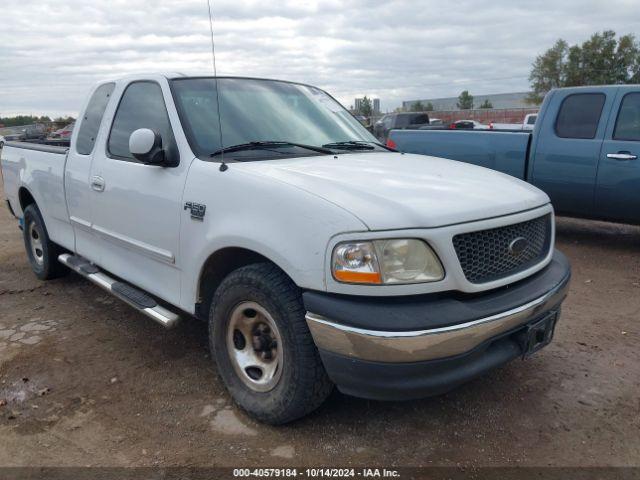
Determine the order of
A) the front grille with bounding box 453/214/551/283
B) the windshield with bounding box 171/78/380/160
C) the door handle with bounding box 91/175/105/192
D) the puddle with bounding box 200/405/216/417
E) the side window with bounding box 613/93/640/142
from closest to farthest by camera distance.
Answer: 1. the front grille with bounding box 453/214/551/283
2. the puddle with bounding box 200/405/216/417
3. the windshield with bounding box 171/78/380/160
4. the door handle with bounding box 91/175/105/192
5. the side window with bounding box 613/93/640/142

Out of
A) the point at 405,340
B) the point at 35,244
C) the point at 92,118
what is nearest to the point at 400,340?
the point at 405,340

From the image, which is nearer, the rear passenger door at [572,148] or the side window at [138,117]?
the side window at [138,117]

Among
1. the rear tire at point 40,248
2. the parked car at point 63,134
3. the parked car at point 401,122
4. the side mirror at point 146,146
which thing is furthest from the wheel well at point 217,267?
the parked car at point 401,122

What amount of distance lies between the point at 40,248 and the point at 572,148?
603cm

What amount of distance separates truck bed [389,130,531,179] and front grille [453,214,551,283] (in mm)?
4242

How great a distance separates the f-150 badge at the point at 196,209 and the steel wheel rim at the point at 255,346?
0.54 metres

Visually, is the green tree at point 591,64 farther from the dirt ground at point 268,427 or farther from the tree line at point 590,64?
the dirt ground at point 268,427

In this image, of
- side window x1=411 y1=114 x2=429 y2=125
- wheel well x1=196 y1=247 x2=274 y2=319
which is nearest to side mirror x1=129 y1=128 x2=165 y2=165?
wheel well x1=196 y1=247 x2=274 y2=319

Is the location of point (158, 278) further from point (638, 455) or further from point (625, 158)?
point (625, 158)

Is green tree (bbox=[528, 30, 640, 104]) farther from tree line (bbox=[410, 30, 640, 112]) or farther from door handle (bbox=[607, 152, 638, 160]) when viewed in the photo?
door handle (bbox=[607, 152, 638, 160])

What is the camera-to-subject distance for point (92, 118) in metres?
4.52

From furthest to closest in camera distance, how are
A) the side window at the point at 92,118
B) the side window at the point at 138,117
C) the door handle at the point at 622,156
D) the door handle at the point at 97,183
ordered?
the door handle at the point at 622,156 < the side window at the point at 92,118 < the door handle at the point at 97,183 < the side window at the point at 138,117

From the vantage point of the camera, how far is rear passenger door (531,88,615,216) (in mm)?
6559

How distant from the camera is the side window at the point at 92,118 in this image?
4.36 metres
